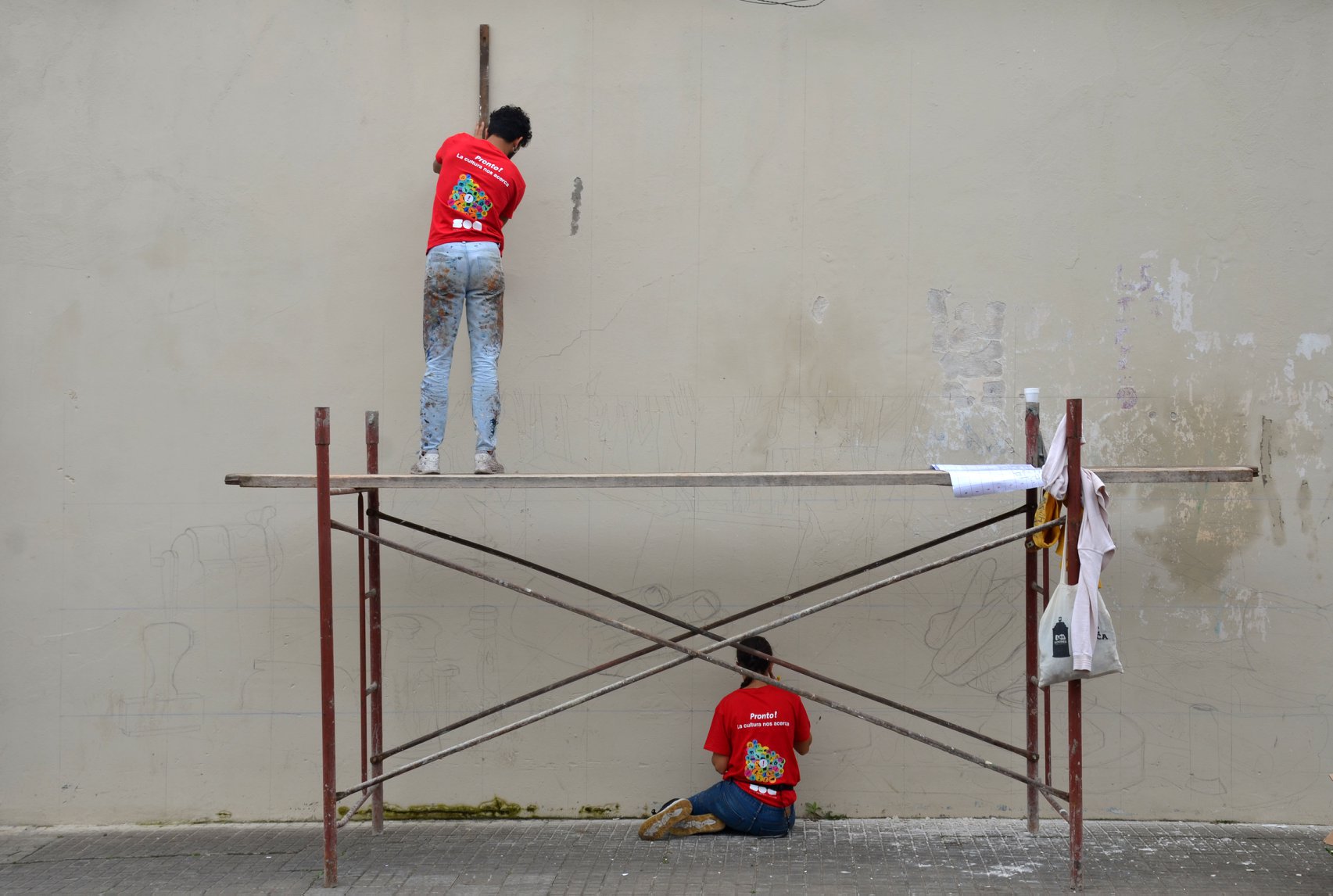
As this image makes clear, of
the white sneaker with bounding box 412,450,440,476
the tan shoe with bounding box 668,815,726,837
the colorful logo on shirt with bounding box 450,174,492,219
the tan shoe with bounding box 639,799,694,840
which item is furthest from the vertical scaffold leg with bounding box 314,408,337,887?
the tan shoe with bounding box 668,815,726,837

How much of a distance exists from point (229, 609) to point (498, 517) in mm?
1475

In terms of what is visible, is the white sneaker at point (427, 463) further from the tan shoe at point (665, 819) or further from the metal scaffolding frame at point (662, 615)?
the tan shoe at point (665, 819)

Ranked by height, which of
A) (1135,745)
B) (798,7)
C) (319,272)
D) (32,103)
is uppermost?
(798,7)

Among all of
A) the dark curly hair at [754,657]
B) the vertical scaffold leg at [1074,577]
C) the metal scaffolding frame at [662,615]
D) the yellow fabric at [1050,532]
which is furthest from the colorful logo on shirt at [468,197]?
the yellow fabric at [1050,532]

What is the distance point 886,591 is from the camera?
610cm

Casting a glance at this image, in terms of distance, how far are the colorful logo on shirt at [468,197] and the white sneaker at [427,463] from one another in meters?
1.11

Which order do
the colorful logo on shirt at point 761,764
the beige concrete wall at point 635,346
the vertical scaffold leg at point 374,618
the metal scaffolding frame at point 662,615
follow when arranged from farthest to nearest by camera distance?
the beige concrete wall at point 635,346, the vertical scaffold leg at point 374,618, the colorful logo on shirt at point 761,764, the metal scaffolding frame at point 662,615

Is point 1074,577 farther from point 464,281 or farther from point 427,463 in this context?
point 464,281

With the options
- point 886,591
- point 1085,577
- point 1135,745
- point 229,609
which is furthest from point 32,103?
point 1135,745

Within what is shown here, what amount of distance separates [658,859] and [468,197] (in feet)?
10.4

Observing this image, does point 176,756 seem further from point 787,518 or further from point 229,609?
point 787,518

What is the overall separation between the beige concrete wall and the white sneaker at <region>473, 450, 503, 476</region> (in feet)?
2.51

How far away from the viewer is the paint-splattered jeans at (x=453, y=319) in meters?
5.42

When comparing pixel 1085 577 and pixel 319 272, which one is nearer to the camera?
pixel 1085 577
